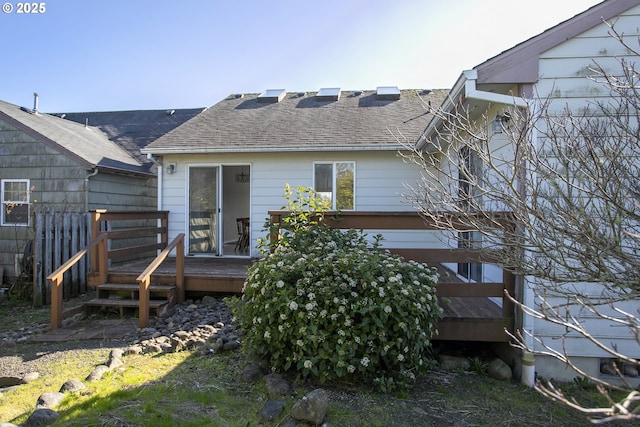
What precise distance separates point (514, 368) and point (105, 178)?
8.83 meters

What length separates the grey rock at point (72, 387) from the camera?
11.1ft

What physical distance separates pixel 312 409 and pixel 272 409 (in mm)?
358

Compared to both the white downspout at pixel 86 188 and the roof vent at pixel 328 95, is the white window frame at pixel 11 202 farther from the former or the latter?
the roof vent at pixel 328 95

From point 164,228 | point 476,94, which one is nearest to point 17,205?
point 164,228

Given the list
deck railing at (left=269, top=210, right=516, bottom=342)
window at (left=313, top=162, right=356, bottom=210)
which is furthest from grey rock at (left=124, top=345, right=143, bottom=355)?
window at (left=313, top=162, right=356, bottom=210)

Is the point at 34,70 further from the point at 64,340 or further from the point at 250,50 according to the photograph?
the point at 64,340

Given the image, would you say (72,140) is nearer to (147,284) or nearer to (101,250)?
(101,250)

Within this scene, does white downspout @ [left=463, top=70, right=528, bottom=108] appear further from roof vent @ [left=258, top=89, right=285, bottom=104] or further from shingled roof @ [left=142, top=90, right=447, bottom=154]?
roof vent @ [left=258, top=89, right=285, bottom=104]

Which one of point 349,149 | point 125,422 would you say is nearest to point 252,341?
point 125,422

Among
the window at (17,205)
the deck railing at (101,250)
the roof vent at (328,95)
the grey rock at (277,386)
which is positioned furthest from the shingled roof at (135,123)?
the grey rock at (277,386)

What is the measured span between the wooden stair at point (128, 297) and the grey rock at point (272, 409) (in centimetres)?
327

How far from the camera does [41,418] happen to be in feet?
9.36

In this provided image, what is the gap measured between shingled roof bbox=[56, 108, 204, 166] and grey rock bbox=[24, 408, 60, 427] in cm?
869

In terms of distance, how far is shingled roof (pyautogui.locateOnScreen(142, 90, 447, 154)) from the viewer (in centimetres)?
786
